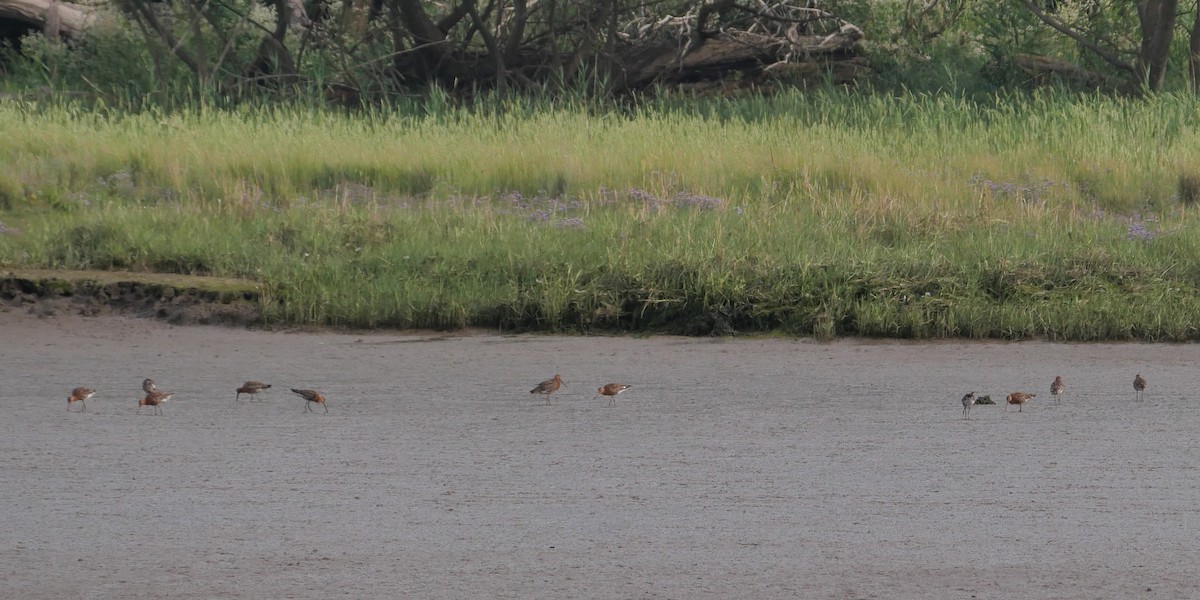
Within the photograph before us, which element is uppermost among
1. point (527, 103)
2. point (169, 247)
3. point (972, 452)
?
point (527, 103)

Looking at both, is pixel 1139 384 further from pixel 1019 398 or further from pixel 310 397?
pixel 310 397

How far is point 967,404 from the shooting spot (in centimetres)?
659

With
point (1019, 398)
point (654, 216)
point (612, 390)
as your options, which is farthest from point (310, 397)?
point (654, 216)

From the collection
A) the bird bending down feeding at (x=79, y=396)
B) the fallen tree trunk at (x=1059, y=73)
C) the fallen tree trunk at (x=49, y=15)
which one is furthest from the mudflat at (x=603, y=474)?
the fallen tree trunk at (x=49, y=15)

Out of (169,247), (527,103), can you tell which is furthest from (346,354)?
(527,103)

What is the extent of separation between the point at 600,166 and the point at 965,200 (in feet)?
9.44

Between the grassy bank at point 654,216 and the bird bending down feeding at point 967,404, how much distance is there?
78.2 inches

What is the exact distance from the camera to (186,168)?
11.8 m

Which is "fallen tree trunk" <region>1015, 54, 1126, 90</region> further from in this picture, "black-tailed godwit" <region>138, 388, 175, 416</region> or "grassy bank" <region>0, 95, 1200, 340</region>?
"black-tailed godwit" <region>138, 388, 175, 416</region>

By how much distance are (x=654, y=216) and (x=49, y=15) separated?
12796mm

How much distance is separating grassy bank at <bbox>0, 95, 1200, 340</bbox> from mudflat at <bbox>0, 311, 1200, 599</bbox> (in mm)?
538

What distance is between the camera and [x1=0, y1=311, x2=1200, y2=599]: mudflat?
173 inches

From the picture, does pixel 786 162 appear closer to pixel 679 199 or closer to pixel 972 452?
pixel 679 199

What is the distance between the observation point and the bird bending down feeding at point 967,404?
6.56 m
